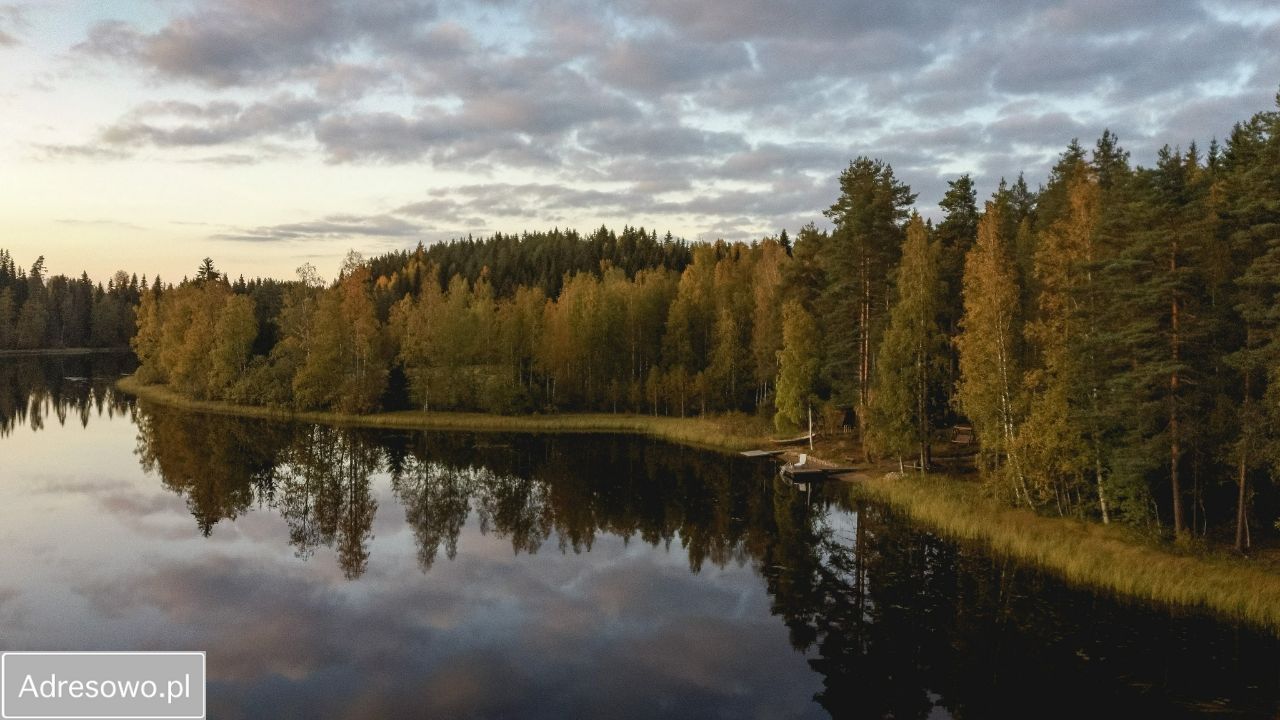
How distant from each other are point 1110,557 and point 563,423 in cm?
5857

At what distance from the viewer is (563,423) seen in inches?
3386

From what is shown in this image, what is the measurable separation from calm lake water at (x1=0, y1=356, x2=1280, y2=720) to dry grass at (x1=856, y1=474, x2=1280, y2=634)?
3.76ft

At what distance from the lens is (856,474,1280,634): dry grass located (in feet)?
97.5

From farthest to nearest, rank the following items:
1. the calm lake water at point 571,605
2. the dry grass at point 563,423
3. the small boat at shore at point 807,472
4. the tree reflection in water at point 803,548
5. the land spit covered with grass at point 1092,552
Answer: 1. the dry grass at point 563,423
2. the small boat at shore at point 807,472
3. the land spit covered with grass at point 1092,552
4. the tree reflection in water at point 803,548
5. the calm lake water at point 571,605

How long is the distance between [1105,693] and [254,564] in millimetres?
33714

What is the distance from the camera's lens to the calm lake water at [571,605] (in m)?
24.4

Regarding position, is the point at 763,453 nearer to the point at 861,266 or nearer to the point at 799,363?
the point at 799,363

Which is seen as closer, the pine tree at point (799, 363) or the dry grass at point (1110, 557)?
the dry grass at point (1110, 557)

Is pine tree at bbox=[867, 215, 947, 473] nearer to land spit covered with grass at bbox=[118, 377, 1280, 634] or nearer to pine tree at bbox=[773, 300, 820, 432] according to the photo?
land spit covered with grass at bbox=[118, 377, 1280, 634]

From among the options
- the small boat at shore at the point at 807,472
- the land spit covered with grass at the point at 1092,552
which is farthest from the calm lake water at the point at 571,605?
the small boat at shore at the point at 807,472

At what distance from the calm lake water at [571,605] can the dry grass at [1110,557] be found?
1147mm

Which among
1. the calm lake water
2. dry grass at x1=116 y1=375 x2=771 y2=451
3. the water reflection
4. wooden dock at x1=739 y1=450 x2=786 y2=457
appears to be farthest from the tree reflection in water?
the water reflection

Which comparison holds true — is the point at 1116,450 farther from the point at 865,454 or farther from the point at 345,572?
the point at 345,572

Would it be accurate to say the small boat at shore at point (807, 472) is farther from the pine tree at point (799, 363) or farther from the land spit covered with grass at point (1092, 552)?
the pine tree at point (799, 363)
